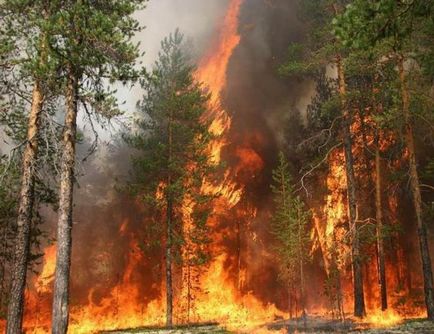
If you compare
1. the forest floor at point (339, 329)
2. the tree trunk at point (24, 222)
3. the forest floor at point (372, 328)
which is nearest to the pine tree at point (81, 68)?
the tree trunk at point (24, 222)

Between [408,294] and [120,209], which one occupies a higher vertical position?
[120,209]

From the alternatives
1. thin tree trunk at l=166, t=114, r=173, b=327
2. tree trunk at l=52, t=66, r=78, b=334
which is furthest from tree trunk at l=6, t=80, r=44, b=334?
thin tree trunk at l=166, t=114, r=173, b=327

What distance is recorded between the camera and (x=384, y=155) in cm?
3041

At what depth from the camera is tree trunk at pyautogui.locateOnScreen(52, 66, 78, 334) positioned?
35.4 ft

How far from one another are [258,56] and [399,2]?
38.8 m

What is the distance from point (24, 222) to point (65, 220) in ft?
6.00

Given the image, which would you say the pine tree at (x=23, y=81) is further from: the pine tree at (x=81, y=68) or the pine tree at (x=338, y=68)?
the pine tree at (x=338, y=68)

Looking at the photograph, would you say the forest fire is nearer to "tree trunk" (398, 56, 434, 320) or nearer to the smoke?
the smoke

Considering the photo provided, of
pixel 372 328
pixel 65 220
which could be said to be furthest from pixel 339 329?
pixel 65 220

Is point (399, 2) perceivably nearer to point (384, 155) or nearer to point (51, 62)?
point (51, 62)

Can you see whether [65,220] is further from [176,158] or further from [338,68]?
[338,68]

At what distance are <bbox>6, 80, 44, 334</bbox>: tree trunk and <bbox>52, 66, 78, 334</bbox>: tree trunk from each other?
1165 mm

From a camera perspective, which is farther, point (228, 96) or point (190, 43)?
point (190, 43)

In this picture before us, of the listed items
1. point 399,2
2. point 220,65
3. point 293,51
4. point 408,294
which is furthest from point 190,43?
point 399,2
